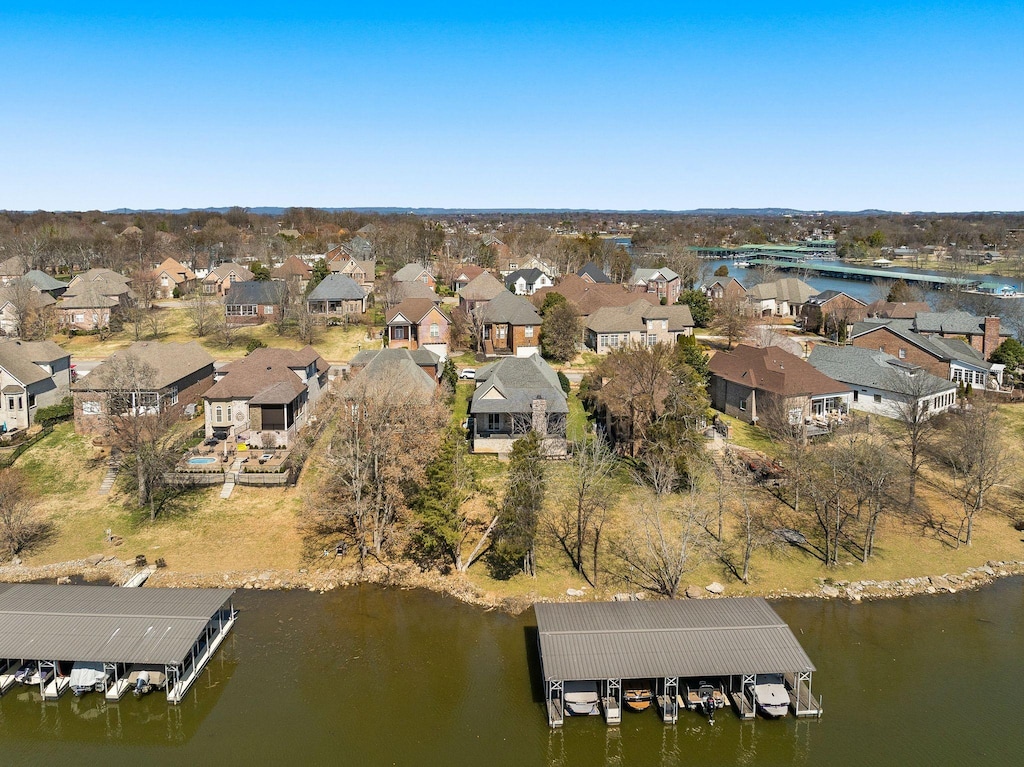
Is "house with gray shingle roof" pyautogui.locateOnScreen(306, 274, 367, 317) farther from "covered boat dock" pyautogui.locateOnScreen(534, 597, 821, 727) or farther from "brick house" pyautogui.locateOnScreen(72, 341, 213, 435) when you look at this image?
"covered boat dock" pyautogui.locateOnScreen(534, 597, 821, 727)

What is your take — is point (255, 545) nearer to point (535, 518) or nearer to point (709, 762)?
point (535, 518)

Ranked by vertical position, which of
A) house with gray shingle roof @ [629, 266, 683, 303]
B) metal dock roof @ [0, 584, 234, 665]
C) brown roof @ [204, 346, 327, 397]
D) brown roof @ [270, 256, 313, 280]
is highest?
brown roof @ [270, 256, 313, 280]

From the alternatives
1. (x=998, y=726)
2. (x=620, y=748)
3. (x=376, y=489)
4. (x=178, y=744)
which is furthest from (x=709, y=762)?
(x=376, y=489)

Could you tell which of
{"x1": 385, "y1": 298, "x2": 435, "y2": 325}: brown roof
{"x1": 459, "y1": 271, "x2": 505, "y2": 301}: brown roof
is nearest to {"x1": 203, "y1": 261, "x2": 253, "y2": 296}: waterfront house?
{"x1": 459, "y1": 271, "x2": 505, "y2": 301}: brown roof

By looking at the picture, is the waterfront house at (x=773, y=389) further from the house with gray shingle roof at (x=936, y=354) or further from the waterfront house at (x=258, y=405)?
the waterfront house at (x=258, y=405)

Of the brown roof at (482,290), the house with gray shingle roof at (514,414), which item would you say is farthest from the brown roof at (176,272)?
the house with gray shingle roof at (514,414)

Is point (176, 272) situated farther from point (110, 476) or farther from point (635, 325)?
point (635, 325)
